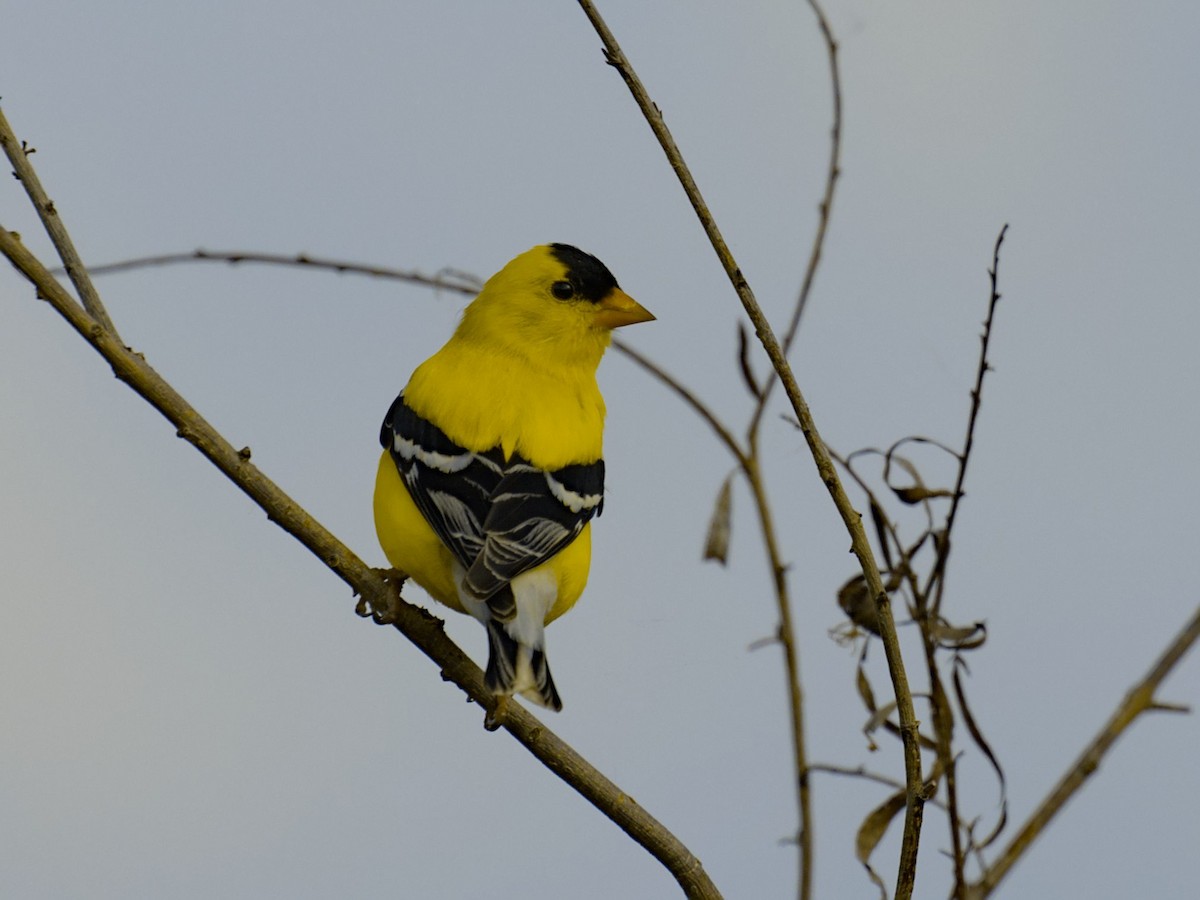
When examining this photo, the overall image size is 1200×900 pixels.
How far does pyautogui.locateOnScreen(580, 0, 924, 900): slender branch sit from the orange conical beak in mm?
1746

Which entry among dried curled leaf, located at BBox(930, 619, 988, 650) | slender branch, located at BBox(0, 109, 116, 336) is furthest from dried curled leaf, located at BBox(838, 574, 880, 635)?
slender branch, located at BBox(0, 109, 116, 336)

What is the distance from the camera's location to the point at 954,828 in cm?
256

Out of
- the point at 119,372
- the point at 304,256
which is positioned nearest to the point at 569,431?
the point at 304,256

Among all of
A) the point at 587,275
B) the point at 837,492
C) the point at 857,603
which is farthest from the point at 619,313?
the point at 837,492

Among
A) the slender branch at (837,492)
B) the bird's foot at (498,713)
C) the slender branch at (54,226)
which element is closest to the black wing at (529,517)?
the bird's foot at (498,713)

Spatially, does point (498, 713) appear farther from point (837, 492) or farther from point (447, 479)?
point (837, 492)

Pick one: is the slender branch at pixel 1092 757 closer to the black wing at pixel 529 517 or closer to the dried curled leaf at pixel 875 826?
the dried curled leaf at pixel 875 826

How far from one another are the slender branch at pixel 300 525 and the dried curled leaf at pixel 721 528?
2.77ft

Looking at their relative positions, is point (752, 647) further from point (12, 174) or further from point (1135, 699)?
point (12, 174)

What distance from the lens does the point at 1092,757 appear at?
263cm

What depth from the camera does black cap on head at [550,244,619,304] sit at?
3.81 metres

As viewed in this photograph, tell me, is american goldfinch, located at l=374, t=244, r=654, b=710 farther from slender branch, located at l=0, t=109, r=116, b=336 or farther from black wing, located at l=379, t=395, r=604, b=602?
slender branch, located at l=0, t=109, r=116, b=336

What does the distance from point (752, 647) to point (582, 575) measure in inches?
18.6

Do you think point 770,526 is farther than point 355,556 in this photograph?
Yes
